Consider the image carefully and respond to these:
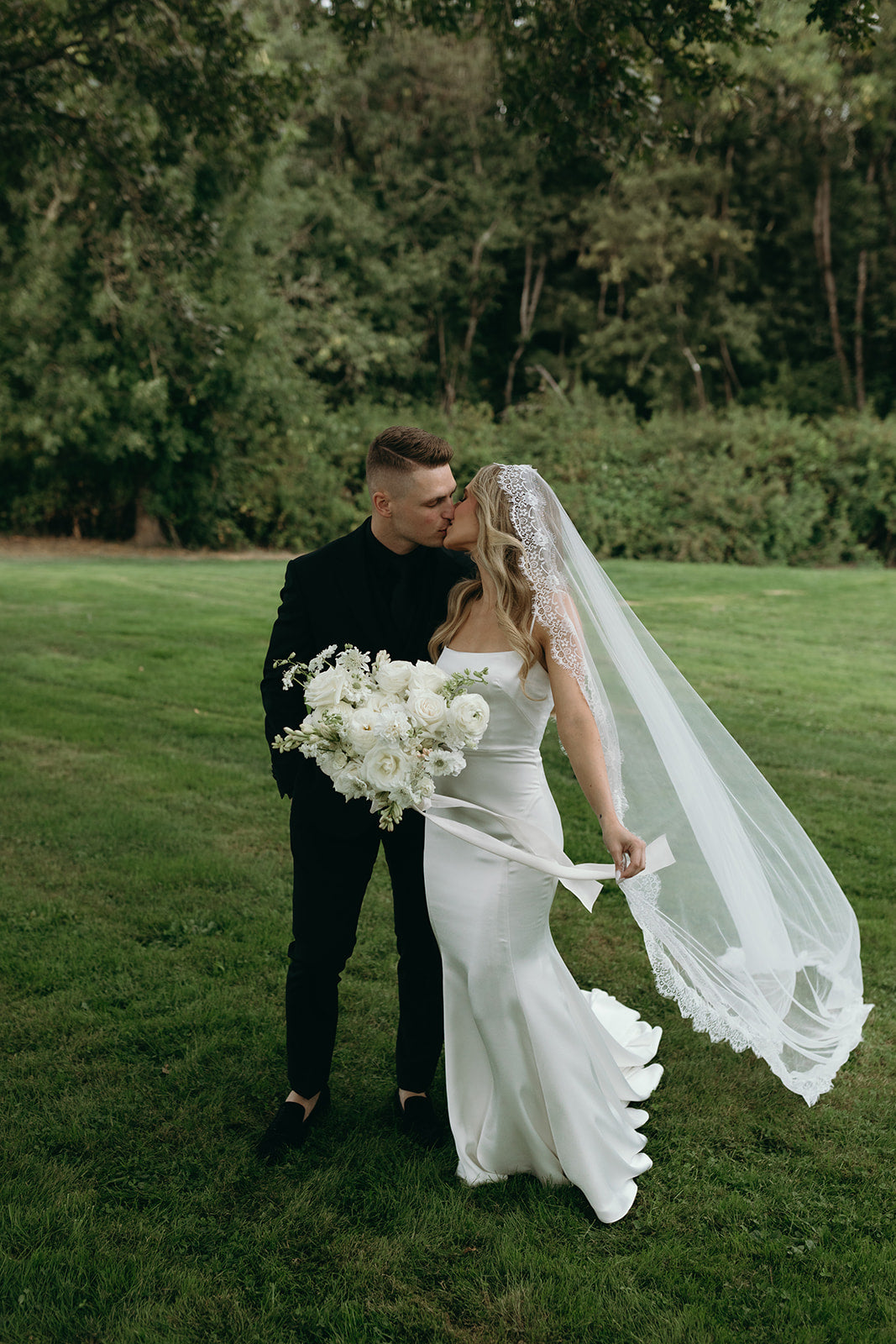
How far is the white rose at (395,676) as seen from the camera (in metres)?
2.93

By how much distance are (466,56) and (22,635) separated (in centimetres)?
2773

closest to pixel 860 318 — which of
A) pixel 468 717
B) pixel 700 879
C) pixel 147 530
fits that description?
pixel 147 530

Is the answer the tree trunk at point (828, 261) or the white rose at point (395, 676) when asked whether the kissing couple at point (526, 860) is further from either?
the tree trunk at point (828, 261)

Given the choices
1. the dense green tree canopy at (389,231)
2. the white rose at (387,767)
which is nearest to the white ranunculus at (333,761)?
the white rose at (387,767)

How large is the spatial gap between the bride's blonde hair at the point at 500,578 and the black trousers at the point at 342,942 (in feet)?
2.36

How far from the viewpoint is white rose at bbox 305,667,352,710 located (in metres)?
2.92

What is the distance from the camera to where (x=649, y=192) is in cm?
3067

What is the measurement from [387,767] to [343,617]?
0.77 meters

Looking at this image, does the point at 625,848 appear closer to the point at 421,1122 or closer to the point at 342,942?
the point at 342,942

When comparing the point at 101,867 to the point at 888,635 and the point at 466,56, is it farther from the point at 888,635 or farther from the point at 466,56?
the point at 466,56

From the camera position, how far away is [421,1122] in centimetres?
A: 358

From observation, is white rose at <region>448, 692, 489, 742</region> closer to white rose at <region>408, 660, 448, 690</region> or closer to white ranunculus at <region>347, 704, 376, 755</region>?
white rose at <region>408, 660, 448, 690</region>

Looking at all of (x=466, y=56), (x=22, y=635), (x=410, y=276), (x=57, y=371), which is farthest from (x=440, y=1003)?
(x=466, y=56)

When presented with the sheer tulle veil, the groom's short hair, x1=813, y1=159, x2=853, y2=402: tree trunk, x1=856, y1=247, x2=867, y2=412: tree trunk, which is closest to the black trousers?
the sheer tulle veil
